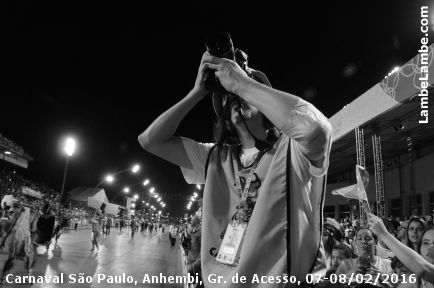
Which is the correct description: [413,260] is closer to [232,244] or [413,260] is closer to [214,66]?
[232,244]

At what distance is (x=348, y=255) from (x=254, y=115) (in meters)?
4.26

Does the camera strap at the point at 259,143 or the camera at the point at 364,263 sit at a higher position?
the camera strap at the point at 259,143

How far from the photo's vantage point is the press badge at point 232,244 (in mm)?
1334

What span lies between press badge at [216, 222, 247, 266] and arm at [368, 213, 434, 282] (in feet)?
6.81

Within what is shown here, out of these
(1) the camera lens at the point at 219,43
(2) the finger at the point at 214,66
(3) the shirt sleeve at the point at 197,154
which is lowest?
(3) the shirt sleeve at the point at 197,154

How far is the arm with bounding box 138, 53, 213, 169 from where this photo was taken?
158 centimetres

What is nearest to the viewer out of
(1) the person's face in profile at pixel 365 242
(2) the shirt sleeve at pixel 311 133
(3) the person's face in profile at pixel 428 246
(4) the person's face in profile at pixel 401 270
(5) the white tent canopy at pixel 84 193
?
(2) the shirt sleeve at pixel 311 133

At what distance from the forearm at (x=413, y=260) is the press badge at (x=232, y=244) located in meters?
2.09

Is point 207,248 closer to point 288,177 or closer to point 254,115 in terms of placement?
point 288,177

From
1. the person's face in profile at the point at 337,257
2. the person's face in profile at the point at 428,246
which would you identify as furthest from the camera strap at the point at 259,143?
the person's face in profile at the point at 337,257

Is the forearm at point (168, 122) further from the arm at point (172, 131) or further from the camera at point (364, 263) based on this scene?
the camera at point (364, 263)

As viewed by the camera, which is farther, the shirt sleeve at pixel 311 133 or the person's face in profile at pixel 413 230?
the person's face in profile at pixel 413 230

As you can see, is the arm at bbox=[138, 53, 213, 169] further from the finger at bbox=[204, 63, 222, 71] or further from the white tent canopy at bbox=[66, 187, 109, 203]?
the white tent canopy at bbox=[66, 187, 109, 203]

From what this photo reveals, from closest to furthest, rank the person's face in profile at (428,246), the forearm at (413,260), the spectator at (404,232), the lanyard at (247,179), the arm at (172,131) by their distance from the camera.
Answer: the lanyard at (247,179) < the arm at (172,131) < the forearm at (413,260) < the person's face in profile at (428,246) < the spectator at (404,232)
